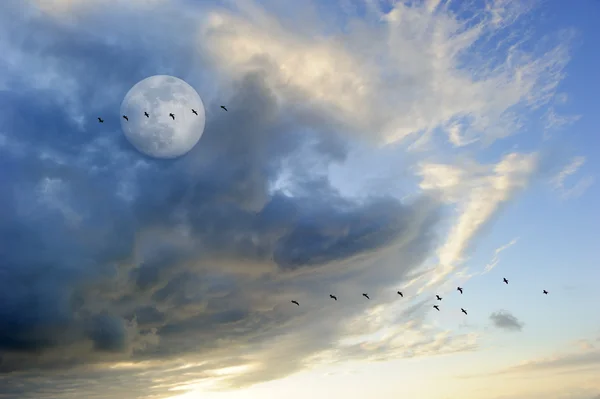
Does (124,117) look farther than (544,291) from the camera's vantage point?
Yes

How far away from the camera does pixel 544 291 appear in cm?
10862

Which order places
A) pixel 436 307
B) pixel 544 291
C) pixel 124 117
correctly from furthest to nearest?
1. pixel 124 117
2. pixel 436 307
3. pixel 544 291

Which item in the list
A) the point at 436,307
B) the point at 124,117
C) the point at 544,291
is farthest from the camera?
the point at 124,117

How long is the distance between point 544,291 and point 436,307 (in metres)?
27.2

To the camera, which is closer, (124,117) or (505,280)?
(505,280)

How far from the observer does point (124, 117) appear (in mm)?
127875

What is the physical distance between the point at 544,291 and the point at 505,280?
1011 centimetres

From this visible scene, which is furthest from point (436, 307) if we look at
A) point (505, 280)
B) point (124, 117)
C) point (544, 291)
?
point (124, 117)

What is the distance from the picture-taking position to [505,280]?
109 m

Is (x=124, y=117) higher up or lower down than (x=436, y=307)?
higher up

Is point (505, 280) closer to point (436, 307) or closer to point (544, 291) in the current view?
point (544, 291)

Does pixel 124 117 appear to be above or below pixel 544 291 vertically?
above

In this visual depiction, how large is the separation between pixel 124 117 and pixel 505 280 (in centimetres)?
11716

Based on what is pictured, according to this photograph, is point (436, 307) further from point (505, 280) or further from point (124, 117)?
point (124, 117)
